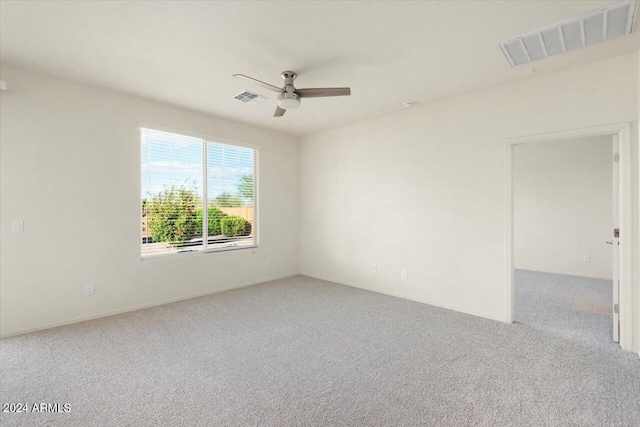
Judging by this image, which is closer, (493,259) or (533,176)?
(493,259)

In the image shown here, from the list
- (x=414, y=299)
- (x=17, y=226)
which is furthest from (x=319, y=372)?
(x=17, y=226)

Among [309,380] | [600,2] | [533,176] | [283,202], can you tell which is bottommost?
[309,380]

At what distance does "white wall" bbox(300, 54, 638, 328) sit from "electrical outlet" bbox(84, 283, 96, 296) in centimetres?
347

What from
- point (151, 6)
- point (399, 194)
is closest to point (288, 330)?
point (399, 194)

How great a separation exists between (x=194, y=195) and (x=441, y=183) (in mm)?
3625

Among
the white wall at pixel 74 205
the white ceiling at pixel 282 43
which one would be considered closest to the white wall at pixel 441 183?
the white ceiling at pixel 282 43

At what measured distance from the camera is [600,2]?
213 cm

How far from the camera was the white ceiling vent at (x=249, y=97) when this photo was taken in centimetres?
382

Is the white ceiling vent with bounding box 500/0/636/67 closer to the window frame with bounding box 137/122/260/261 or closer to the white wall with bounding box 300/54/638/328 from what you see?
the white wall with bounding box 300/54/638/328

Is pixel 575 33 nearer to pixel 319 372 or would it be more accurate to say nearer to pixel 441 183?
pixel 441 183

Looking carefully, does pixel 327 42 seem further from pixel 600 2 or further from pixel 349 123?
pixel 349 123

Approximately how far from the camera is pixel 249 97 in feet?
12.9

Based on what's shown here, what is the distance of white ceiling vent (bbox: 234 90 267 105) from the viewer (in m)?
3.82

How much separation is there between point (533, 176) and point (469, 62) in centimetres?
450
